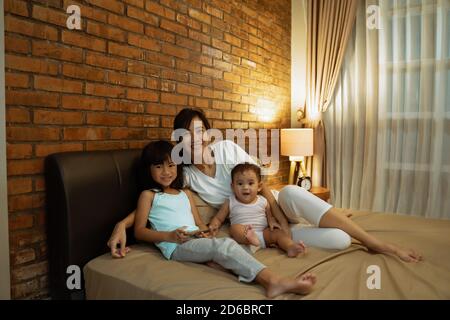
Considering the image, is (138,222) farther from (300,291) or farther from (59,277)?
(300,291)

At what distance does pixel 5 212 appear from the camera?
4.60 ft

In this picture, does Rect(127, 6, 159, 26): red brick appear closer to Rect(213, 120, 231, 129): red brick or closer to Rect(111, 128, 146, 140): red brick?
Rect(111, 128, 146, 140): red brick

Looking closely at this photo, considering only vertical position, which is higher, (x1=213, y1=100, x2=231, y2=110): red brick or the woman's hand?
(x1=213, y1=100, x2=231, y2=110): red brick

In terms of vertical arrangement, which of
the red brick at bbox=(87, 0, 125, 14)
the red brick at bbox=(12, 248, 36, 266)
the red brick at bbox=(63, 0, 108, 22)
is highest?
the red brick at bbox=(87, 0, 125, 14)

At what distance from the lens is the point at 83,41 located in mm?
1714

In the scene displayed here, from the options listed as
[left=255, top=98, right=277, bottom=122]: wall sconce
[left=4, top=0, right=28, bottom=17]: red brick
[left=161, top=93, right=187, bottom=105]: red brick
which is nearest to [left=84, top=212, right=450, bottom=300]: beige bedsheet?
[left=161, top=93, right=187, bottom=105]: red brick

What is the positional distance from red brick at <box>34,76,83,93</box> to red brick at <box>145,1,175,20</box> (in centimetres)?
70

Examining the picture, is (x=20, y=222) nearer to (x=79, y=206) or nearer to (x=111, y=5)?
(x=79, y=206)

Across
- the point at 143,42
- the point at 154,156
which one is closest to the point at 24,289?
the point at 154,156

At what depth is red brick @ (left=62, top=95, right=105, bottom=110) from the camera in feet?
5.42

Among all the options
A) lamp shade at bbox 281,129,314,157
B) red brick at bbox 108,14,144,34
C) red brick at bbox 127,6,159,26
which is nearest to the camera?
red brick at bbox 108,14,144,34

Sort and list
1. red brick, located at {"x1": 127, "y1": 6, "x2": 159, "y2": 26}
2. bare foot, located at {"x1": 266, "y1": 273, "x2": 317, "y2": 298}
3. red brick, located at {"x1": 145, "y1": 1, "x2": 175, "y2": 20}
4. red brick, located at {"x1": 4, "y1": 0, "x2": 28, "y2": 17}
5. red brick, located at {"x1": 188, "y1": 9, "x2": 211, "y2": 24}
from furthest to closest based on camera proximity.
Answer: red brick, located at {"x1": 188, "y1": 9, "x2": 211, "y2": 24}
red brick, located at {"x1": 145, "y1": 1, "x2": 175, "y2": 20}
red brick, located at {"x1": 127, "y1": 6, "x2": 159, "y2": 26}
red brick, located at {"x1": 4, "y1": 0, "x2": 28, "y2": 17}
bare foot, located at {"x1": 266, "y1": 273, "x2": 317, "y2": 298}

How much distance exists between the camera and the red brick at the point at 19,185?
1437 millimetres

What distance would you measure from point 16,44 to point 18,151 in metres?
0.44
